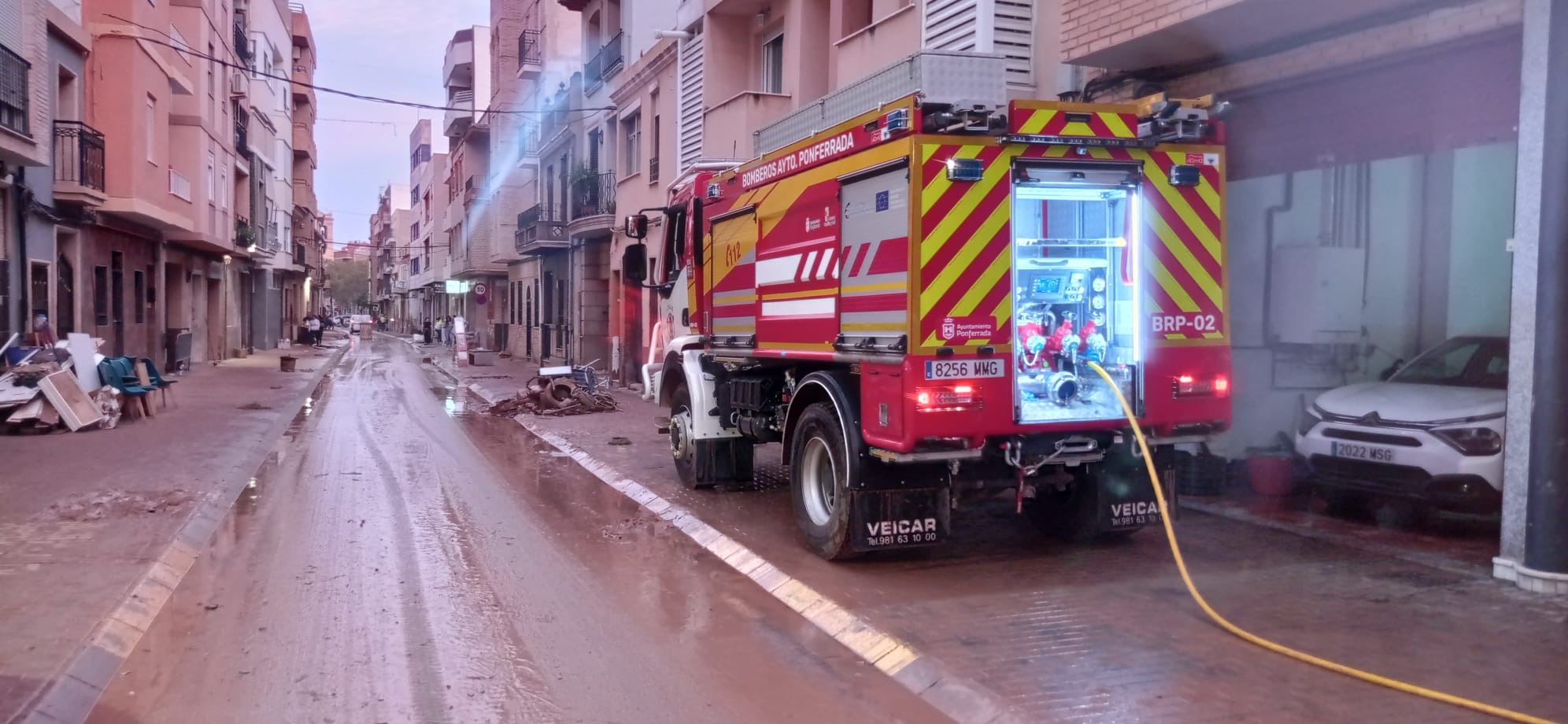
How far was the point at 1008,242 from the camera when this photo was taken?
6.64 meters

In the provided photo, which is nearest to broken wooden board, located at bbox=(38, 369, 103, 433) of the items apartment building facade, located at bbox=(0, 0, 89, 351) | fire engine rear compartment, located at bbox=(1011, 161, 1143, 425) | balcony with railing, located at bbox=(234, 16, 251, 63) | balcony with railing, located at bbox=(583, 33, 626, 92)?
apartment building facade, located at bbox=(0, 0, 89, 351)

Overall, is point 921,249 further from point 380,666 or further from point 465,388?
point 465,388

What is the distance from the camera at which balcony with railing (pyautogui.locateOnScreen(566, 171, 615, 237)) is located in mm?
26500

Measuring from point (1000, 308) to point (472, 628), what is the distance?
3516 millimetres

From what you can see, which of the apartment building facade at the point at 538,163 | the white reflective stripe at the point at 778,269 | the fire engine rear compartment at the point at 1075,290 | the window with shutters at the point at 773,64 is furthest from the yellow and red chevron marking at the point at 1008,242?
the apartment building facade at the point at 538,163

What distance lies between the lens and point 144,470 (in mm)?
11000

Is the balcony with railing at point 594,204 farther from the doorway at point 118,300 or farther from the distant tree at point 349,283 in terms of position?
the distant tree at point 349,283

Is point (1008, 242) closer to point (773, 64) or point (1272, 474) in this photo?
point (1272, 474)

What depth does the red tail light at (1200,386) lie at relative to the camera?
6.93 m

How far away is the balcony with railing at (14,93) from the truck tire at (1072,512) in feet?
48.0

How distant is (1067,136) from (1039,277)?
0.88 meters

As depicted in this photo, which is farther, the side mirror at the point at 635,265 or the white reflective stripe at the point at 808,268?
the side mirror at the point at 635,265

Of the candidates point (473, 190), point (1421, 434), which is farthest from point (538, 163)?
point (1421, 434)

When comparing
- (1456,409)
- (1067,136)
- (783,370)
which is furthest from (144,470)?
(1456,409)
